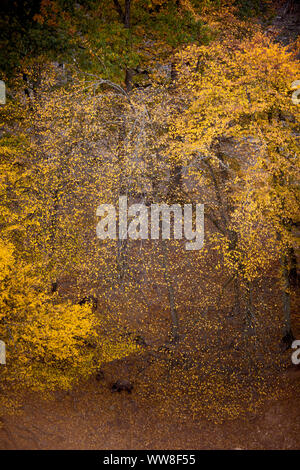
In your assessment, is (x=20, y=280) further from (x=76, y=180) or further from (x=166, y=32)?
(x=166, y=32)

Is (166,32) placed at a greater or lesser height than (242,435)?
greater

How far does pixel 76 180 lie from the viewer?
16516 millimetres

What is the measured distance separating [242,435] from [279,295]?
8.16m

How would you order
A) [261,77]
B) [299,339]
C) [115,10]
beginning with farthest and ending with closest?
1. [115,10]
2. [299,339]
3. [261,77]

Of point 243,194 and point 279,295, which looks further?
point 279,295

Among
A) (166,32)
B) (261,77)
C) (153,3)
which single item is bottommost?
(261,77)

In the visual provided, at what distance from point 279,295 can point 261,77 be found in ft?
34.7

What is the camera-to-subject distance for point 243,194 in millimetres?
12828

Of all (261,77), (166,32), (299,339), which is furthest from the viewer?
(166,32)

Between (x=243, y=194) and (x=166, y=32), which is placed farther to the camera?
(x=166, y=32)

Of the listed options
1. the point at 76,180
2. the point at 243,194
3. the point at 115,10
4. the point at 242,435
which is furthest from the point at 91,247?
the point at 115,10
